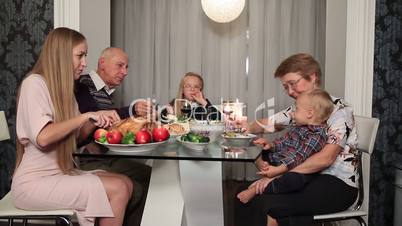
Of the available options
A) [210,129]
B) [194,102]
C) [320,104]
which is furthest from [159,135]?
[194,102]

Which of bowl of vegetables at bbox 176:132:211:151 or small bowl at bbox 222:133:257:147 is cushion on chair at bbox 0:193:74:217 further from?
small bowl at bbox 222:133:257:147

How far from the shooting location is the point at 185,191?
1863 millimetres

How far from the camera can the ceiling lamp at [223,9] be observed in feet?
11.5

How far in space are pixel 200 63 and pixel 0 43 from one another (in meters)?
1.79

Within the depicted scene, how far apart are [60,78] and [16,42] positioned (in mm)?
1429

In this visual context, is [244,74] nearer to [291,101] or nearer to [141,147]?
[291,101]

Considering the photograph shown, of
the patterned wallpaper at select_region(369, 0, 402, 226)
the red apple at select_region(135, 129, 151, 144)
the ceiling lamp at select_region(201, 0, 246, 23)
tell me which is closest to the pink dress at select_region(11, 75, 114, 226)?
the red apple at select_region(135, 129, 151, 144)

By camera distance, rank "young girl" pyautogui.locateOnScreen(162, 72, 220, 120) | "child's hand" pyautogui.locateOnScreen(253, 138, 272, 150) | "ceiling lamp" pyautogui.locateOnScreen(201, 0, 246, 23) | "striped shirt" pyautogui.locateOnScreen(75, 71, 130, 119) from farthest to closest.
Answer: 1. "ceiling lamp" pyautogui.locateOnScreen(201, 0, 246, 23)
2. "young girl" pyautogui.locateOnScreen(162, 72, 220, 120)
3. "striped shirt" pyautogui.locateOnScreen(75, 71, 130, 119)
4. "child's hand" pyautogui.locateOnScreen(253, 138, 272, 150)

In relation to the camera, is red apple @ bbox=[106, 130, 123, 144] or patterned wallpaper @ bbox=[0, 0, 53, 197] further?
patterned wallpaper @ bbox=[0, 0, 53, 197]

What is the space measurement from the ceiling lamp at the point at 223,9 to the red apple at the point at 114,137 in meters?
2.15

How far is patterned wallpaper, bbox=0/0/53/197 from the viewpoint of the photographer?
2873 mm

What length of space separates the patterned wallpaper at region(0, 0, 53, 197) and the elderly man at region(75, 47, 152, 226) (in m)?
0.57

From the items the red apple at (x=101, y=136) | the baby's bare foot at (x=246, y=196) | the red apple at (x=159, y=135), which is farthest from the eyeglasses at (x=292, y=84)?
the red apple at (x=101, y=136)

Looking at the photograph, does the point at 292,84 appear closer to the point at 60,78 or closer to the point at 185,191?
the point at 185,191
